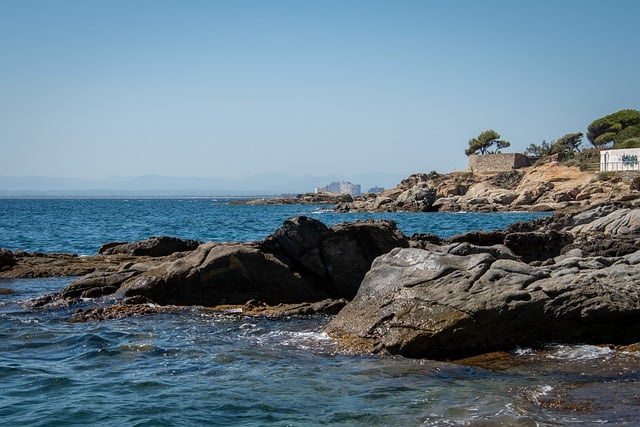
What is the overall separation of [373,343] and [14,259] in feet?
56.2

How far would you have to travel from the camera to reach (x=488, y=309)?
1116 cm

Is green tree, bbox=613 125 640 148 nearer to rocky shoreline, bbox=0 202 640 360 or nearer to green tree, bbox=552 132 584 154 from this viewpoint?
green tree, bbox=552 132 584 154

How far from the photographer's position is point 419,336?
11.1 m

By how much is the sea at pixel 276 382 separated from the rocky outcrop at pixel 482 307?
0.38 meters

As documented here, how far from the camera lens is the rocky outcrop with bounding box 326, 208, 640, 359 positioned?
36.6 ft

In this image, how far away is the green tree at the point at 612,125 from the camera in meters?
103

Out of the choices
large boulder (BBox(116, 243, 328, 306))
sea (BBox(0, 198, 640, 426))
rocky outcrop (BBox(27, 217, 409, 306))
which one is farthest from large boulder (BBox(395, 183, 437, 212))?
sea (BBox(0, 198, 640, 426))

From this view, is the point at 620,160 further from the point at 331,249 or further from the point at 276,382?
the point at 276,382

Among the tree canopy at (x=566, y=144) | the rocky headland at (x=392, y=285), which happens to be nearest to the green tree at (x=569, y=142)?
the tree canopy at (x=566, y=144)

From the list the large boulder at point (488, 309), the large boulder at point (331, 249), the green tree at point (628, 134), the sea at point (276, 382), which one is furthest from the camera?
the green tree at point (628, 134)

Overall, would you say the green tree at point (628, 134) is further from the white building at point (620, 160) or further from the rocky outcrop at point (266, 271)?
the rocky outcrop at point (266, 271)

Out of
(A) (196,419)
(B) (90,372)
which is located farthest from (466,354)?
(B) (90,372)

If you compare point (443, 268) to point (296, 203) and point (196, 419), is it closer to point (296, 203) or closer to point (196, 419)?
point (196, 419)

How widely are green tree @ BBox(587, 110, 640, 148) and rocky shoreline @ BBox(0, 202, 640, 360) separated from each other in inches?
3397
